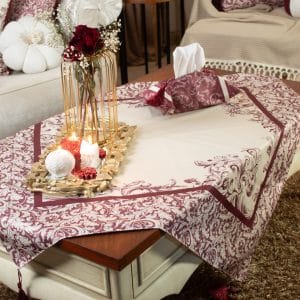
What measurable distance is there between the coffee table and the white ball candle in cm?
18

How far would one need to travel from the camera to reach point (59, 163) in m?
1.21

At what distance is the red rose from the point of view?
124 cm

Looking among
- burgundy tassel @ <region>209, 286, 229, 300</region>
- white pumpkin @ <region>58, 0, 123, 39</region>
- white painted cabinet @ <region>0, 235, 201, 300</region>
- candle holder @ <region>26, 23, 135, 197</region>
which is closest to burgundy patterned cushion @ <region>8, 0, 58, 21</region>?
white pumpkin @ <region>58, 0, 123, 39</region>

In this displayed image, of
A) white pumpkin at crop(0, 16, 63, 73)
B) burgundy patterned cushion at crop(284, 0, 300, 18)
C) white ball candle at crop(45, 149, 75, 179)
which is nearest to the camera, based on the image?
white ball candle at crop(45, 149, 75, 179)

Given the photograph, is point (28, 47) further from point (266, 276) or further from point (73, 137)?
point (266, 276)

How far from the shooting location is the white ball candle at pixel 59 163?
3.96 ft

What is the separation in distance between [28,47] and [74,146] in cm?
96

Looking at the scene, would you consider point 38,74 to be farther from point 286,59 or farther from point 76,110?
point 286,59

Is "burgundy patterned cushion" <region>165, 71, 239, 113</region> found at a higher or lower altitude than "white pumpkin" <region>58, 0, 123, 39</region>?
lower

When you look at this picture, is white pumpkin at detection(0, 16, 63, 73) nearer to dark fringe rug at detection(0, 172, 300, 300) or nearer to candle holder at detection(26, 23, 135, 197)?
candle holder at detection(26, 23, 135, 197)

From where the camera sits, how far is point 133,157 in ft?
4.47

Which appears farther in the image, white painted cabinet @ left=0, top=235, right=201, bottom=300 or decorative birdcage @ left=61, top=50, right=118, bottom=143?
decorative birdcage @ left=61, top=50, right=118, bottom=143

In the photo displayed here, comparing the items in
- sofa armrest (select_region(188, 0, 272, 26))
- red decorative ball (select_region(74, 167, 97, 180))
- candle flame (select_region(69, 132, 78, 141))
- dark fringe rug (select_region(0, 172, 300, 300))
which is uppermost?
candle flame (select_region(69, 132, 78, 141))

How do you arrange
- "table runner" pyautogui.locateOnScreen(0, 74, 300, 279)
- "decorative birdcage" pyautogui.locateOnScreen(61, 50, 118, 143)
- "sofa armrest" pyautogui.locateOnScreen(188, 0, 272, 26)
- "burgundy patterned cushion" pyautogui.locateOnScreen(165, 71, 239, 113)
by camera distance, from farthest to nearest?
1. "sofa armrest" pyautogui.locateOnScreen(188, 0, 272, 26)
2. "burgundy patterned cushion" pyautogui.locateOnScreen(165, 71, 239, 113)
3. "decorative birdcage" pyautogui.locateOnScreen(61, 50, 118, 143)
4. "table runner" pyautogui.locateOnScreen(0, 74, 300, 279)
